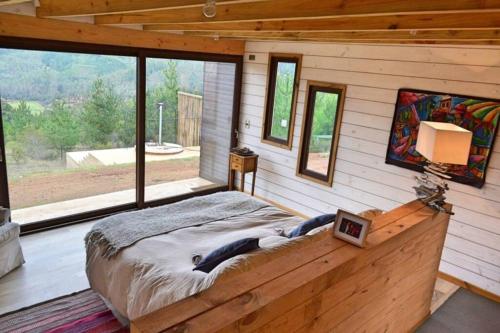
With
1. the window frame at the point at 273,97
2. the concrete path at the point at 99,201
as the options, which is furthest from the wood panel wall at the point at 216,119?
the window frame at the point at 273,97

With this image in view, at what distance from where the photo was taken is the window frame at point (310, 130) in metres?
4.34

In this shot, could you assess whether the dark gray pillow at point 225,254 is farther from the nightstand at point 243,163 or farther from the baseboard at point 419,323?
the nightstand at point 243,163

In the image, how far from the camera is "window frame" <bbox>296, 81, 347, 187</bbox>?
4.34 meters

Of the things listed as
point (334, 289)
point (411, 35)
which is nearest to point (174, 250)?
point (334, 289)

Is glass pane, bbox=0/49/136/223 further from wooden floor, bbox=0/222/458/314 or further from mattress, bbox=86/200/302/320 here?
mattress, bbox=86/200/302/320

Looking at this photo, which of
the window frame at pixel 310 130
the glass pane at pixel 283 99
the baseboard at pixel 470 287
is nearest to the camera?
the baseboard at pixel 470 287

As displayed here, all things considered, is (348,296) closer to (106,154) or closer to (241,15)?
(241,15)

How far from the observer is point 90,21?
379 cm

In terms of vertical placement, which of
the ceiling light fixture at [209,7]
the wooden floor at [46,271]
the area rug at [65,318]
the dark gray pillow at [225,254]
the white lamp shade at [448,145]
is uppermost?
the ceiling light fixture at [209,7]

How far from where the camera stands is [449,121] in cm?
347

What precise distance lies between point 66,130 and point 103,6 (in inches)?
78.7

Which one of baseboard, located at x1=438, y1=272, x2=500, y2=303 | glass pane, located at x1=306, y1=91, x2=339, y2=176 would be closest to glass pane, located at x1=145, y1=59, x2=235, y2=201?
glass pane, located at x1=306, y1=91, x2=339, y2=176

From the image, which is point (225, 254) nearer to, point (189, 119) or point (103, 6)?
point (103, 6)

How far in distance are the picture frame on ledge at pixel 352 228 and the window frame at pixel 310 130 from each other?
267cm
